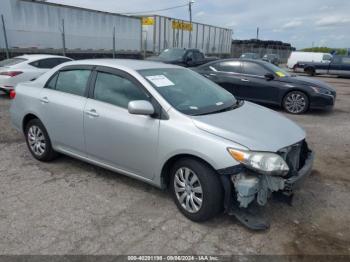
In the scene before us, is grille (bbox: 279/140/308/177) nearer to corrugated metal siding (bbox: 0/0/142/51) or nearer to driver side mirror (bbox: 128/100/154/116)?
driver side mirror (bbox: 128/100/154/116)

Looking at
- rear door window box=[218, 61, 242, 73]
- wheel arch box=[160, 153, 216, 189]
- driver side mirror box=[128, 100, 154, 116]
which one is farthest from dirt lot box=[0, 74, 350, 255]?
rear door window box=[218, 61, 242, 73]

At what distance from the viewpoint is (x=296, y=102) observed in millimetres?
8453

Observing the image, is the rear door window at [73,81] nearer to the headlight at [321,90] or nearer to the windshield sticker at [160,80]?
the windshield sticker at [160,80]

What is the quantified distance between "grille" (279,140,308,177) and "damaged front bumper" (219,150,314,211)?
0.11m

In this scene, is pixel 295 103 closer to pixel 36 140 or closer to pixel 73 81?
pixel 73 81

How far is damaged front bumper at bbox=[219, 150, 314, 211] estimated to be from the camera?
→ 2.82 m

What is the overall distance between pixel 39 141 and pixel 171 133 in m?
2.38

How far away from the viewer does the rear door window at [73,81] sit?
395 centimetres

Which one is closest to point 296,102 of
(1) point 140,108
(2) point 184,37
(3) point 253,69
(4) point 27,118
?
(3) point 253,69

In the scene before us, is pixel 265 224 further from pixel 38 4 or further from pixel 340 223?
pixel 38 4

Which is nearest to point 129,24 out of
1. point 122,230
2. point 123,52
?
point 123,52

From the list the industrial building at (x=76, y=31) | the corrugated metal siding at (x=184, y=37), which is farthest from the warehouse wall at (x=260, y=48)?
the industrial building at (x=76, y=31)

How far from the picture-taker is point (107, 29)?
19.8 meters

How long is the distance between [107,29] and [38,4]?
5.01m
